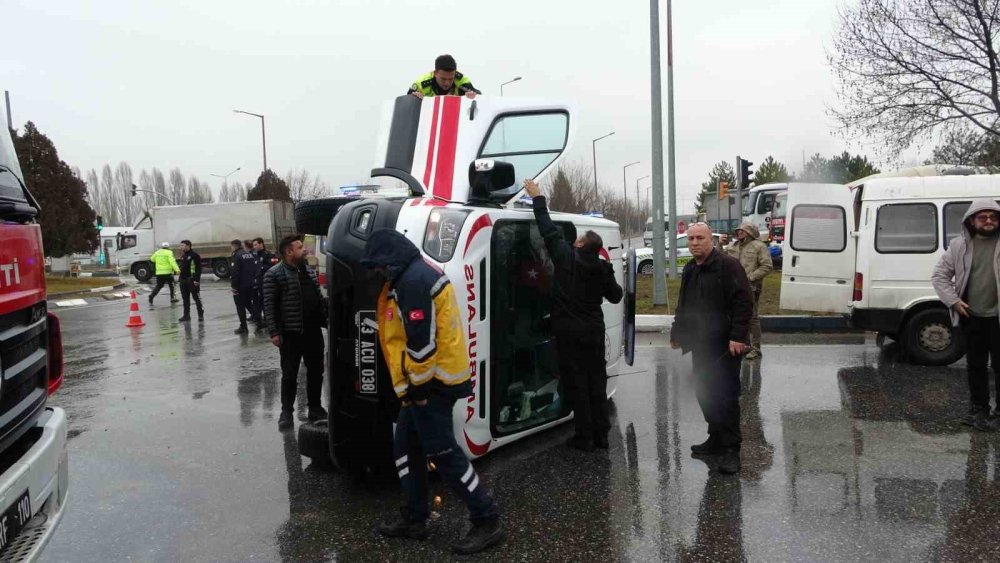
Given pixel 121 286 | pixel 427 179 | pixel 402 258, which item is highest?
pixel 427 179

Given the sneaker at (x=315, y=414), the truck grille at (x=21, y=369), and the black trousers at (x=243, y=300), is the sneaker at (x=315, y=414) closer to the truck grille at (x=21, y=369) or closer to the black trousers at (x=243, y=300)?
the truck grille at (x=21, y=369)

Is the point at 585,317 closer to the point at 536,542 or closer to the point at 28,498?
the point at 536,542

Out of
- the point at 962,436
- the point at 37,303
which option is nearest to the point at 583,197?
the point at 962,436

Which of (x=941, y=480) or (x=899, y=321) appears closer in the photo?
(x=941, y=480)

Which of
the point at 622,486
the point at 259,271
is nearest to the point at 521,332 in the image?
the point at 622,486

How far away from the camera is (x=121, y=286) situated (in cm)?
2967

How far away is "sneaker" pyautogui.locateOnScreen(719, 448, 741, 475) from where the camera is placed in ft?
15.4

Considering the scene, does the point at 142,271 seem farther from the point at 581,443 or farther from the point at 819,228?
the point at 581,443

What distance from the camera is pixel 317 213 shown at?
546cm

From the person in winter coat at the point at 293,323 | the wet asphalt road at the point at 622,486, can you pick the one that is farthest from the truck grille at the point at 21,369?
the person in winter coat at the point at 293,323

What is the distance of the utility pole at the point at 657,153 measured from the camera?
13375mm

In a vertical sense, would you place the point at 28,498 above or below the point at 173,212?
below

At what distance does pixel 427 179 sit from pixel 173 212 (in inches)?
1283

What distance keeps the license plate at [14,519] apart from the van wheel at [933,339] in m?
8.55
